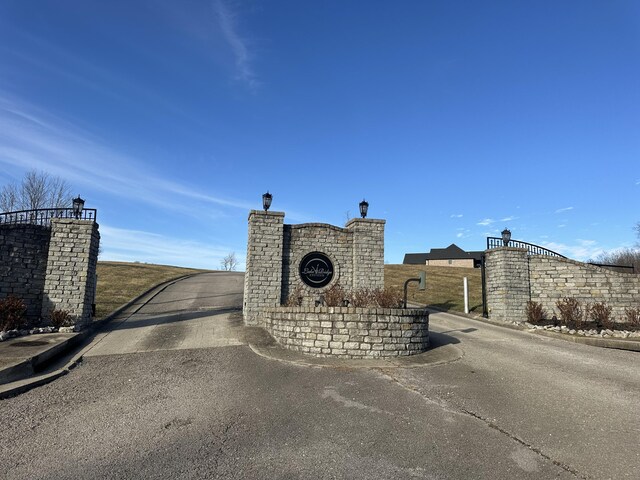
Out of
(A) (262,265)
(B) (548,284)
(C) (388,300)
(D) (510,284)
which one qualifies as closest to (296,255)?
(A) (262,265)

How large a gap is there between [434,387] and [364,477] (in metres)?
3.79

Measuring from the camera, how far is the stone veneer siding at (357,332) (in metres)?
10.0

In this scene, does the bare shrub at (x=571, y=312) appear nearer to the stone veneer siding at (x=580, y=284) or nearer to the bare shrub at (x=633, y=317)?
the stone veneer siding at (x=580, y=284)

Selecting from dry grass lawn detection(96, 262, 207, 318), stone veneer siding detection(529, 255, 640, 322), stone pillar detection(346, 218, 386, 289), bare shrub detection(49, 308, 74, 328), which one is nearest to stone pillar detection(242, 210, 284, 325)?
stone pillar detection(346, 218, 386, 289)

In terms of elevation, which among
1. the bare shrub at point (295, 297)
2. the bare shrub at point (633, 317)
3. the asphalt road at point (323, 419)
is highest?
the bare shrub at point (295, 297)

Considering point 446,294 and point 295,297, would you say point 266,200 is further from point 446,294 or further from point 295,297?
point 446,294

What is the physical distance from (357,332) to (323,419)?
418 cm

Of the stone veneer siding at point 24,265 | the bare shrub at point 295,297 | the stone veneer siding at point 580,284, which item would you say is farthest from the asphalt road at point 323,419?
the stone veneer siding at point 580,284

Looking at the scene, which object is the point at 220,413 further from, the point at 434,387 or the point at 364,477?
the point at 434,387

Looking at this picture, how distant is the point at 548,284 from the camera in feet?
55.7

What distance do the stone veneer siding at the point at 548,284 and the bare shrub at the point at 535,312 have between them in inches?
7.5

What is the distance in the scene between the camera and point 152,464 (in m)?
4.54

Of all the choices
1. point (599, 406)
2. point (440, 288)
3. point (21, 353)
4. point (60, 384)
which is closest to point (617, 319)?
point (599, 406)

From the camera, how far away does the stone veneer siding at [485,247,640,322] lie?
16125mm
